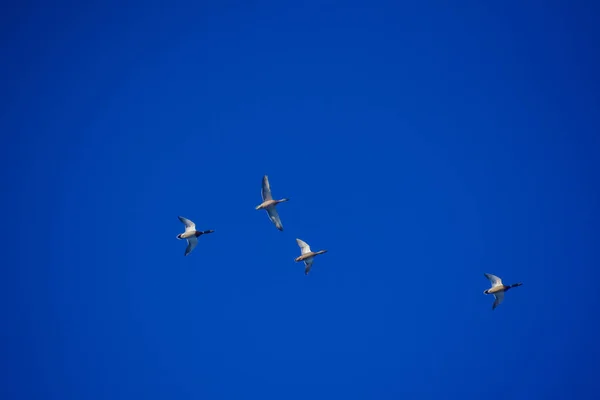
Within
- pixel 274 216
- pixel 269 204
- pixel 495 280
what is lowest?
pixel 495 280

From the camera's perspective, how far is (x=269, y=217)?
1242 inches

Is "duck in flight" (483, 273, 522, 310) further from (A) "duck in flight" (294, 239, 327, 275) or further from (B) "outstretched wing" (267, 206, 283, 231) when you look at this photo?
(B) "outstretched wing" (267, 206, 283, 231)

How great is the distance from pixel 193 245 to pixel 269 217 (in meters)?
4.81

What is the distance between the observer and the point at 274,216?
3148 centimetres

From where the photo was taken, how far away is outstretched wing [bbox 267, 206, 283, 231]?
3136cm

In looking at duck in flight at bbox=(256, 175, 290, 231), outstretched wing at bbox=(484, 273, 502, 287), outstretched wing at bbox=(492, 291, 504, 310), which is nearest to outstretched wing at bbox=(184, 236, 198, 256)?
duck in flight at bbox=(256, 175, 290, 231)

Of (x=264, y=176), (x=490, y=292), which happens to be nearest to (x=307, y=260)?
(x=264, y=176)

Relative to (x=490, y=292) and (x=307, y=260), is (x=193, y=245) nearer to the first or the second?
(x=307, y=260)

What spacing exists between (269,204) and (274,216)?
807 millimetres

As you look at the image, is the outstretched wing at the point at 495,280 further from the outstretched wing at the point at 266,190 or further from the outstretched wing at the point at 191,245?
the outstretched wing at the point at 191,245

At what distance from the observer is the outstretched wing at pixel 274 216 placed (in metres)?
31.4

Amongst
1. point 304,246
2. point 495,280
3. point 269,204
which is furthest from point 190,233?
point 495,280

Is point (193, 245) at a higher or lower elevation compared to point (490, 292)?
higher

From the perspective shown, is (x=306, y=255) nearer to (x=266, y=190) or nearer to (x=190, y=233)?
(x=266, y=190)
